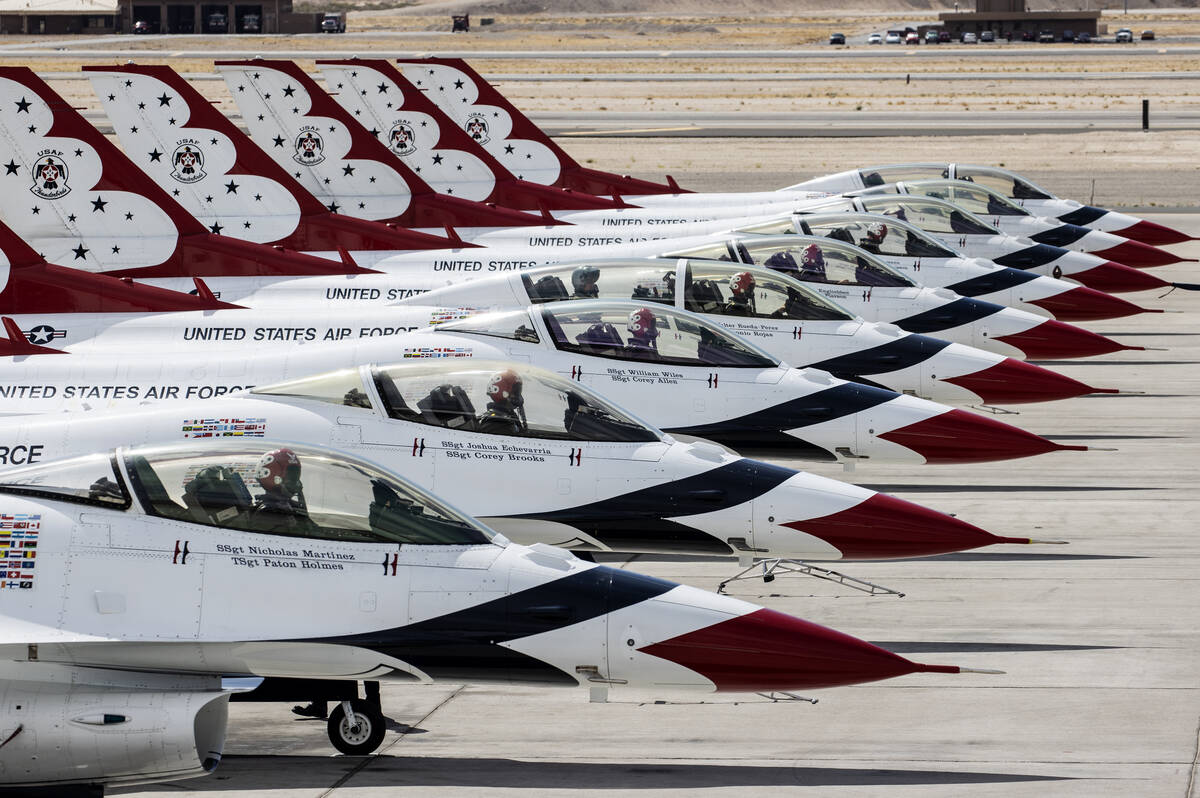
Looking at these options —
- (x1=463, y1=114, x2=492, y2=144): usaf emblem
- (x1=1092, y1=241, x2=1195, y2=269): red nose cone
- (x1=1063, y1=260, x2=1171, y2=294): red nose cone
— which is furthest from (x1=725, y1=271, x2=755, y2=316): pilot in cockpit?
(x1=463, y1=114, x2=492, y2=144): usaf emblem

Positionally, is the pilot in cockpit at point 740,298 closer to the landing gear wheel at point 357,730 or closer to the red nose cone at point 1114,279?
the landing gear wheel at point 357,730

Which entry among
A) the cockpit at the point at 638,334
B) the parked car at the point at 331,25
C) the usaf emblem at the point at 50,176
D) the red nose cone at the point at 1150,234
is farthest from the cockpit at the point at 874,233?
the parked car at the point at 331,25

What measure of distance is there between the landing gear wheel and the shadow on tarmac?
3.1 inches

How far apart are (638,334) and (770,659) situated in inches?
239

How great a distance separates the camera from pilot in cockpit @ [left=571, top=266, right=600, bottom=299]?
17.9 meters

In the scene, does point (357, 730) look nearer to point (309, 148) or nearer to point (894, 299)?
point (894, 299)

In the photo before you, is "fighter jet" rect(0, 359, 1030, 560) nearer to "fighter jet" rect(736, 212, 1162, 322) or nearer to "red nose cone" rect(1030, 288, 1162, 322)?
"fighter jet" rect(736, 212, 1162, 322)

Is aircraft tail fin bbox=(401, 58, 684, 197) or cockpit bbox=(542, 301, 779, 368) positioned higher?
aircraft tail fin bbox=(401, 58, 684, 197)

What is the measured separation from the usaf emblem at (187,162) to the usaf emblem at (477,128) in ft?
33.0

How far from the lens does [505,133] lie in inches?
1345

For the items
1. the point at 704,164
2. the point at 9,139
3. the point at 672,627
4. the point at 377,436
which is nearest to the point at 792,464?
the point at 377,436

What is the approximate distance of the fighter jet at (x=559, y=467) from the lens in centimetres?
1326

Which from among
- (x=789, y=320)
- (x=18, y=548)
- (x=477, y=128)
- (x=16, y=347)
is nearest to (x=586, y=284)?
(x=789, y=320)

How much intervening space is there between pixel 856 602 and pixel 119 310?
30.9 feet
